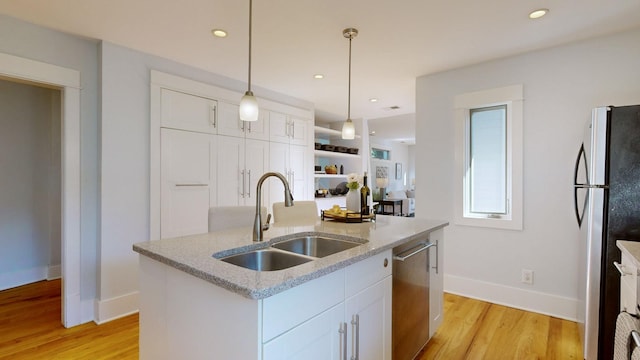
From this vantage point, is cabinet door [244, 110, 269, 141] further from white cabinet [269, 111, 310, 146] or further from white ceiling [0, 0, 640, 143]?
white ceiling [0, 0, 640, 143]

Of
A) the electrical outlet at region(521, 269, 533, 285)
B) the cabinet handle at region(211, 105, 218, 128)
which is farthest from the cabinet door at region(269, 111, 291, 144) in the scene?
the electrical outlet at region(521, 269, 533, 285)

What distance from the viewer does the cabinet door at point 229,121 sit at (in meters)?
3.42

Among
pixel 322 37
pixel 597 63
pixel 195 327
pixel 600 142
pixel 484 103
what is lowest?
pixel 195 327

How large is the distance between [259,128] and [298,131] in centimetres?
72

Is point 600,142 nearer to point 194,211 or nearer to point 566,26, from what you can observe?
point 566,26

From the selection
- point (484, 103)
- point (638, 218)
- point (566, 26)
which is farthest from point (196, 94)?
point (638, 218)

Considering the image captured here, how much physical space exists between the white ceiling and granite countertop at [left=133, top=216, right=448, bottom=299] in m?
1.49

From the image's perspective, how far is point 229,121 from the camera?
3.50 m

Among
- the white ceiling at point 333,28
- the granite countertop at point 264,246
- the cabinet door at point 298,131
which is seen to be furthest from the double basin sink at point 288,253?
the cabinet door at point 298,131

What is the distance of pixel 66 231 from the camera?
8.12 feet

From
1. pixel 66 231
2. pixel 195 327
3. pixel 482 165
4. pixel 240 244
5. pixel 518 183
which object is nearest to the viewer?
pixel 195 327

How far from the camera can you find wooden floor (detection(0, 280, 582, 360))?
2105mm

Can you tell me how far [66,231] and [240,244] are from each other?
6.22ft

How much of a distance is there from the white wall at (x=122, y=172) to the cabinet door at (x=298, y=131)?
1848 mm
